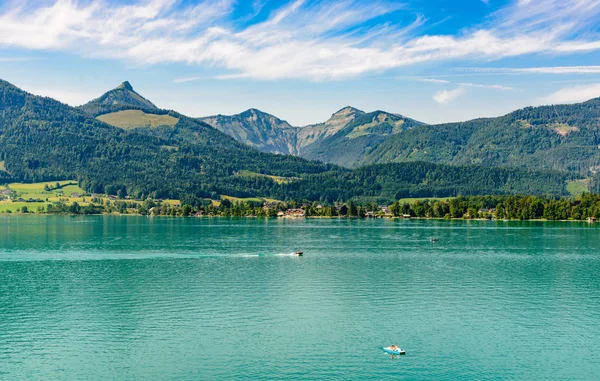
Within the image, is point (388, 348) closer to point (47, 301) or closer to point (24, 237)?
point (47, 301)

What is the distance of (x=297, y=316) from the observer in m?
56.7

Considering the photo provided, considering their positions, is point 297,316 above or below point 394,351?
above

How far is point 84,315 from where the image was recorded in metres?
57.2

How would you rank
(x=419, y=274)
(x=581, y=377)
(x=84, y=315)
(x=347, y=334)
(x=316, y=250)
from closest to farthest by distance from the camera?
(x=581, y=377) < (x=347, y=334) < (x=84, y=315) < (x=419, y=274) < (x=316, y=250)

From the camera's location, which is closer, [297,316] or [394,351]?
[394,351]

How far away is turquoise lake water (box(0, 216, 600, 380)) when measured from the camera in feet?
140

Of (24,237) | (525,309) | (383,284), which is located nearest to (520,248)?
(383,284)

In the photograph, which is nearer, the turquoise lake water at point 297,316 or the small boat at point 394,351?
the turquoise lake water at point 297,316

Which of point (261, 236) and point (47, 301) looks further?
point (261, 236)

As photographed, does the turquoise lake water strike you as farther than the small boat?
No

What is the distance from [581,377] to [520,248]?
84774mm

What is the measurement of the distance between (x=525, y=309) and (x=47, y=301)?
45.6 metres

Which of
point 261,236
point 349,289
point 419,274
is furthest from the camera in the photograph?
point 261,236

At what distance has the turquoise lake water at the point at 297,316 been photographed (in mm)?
42594
